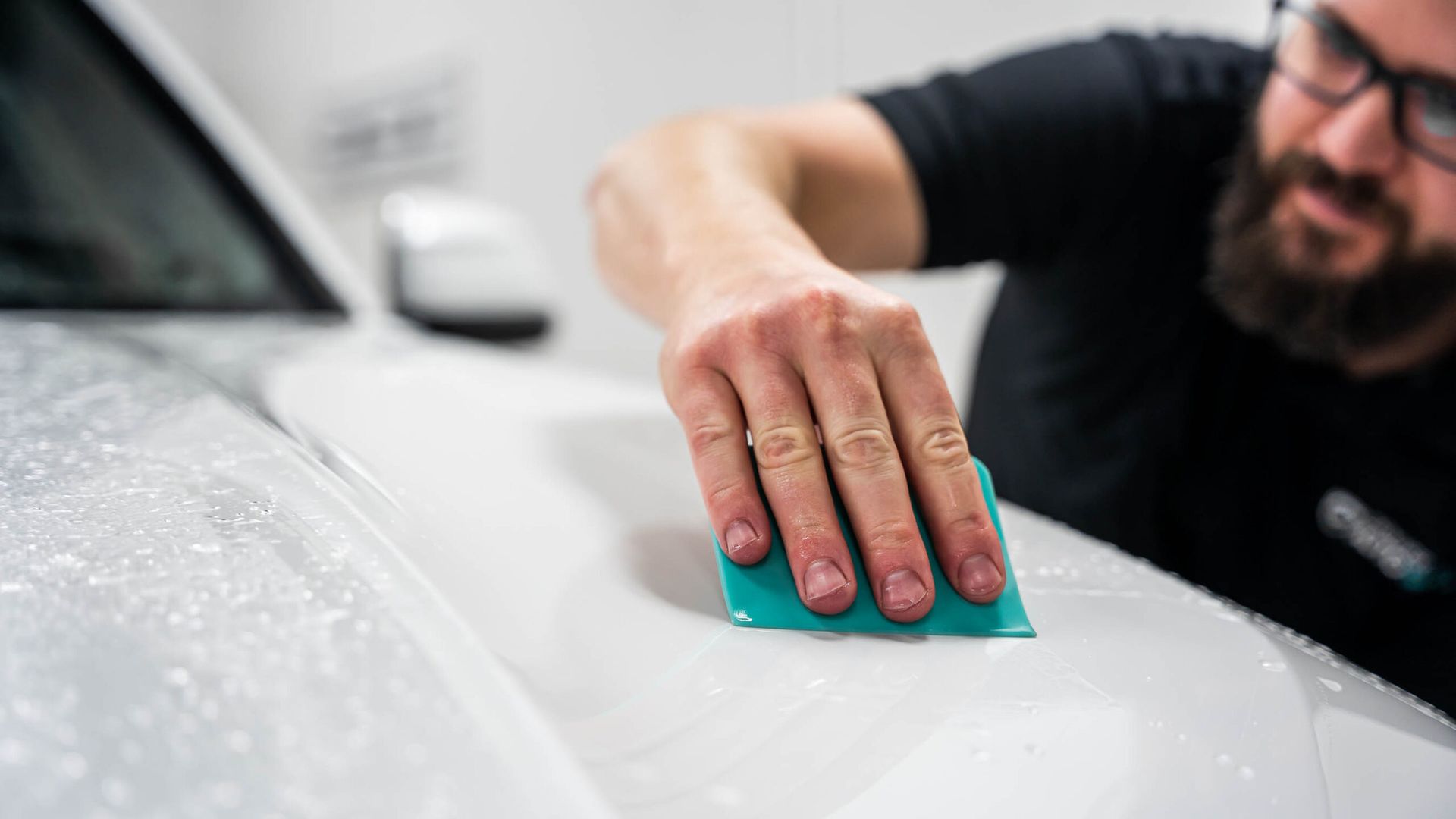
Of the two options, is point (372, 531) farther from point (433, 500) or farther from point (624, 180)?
point (624, 180)

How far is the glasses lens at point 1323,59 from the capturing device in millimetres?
1008

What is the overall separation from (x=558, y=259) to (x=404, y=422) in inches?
138

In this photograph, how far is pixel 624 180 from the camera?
0.96 meters

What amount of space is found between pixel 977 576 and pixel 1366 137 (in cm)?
86

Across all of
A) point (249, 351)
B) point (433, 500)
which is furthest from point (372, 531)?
point (249, 351)

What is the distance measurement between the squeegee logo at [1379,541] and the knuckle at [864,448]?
2.77ft

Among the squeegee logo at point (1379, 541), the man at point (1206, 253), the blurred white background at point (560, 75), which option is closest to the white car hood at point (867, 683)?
the man at point (1206, 253)

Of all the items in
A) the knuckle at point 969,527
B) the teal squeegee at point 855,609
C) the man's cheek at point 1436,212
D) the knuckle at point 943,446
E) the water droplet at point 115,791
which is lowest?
the man's cheek at point 1436,212

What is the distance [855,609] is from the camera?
18.0 inches

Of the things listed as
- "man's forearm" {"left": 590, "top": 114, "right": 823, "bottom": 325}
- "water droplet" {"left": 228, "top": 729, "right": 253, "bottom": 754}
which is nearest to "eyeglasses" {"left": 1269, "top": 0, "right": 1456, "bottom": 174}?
"man's forearm" {"left": 590, "top": 114, "right": 823, "bottom": 325}

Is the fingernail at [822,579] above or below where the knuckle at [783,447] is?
→ below

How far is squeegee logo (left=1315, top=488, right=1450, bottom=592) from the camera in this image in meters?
1.02

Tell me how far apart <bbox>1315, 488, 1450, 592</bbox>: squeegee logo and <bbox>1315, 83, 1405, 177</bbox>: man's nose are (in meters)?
0.37

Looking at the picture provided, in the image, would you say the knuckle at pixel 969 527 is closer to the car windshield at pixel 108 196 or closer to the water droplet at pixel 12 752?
the water droplet at pixel 12 752
